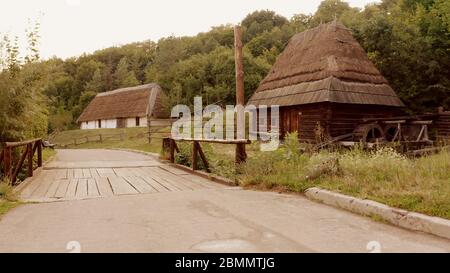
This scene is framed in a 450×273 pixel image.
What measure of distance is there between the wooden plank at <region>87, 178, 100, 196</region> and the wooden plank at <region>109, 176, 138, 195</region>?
357 mm

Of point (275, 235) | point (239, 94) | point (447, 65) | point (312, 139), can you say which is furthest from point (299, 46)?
point (275, 235)

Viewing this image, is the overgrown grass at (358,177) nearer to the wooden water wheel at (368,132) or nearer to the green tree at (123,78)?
the wooden water wheel at (368,132)

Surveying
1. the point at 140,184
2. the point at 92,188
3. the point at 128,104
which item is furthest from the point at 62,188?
the point at 128,104

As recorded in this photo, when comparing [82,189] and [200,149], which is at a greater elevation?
[200,149]

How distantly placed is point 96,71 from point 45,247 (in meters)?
74.5

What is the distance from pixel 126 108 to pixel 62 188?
43.1m

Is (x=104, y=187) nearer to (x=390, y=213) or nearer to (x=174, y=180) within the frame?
(x=174, y=180)

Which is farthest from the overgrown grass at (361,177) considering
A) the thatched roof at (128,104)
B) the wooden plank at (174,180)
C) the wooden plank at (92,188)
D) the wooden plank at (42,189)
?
the thatched roof at (128,104)

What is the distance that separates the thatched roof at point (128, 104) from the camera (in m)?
47.0

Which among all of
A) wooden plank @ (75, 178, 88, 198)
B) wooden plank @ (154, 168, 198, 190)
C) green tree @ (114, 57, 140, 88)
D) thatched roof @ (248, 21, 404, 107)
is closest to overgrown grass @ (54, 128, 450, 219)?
wooden plank @ (154, 168, 198, 190)

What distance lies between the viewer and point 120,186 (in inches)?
333

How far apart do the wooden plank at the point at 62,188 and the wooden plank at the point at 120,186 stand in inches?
38.2

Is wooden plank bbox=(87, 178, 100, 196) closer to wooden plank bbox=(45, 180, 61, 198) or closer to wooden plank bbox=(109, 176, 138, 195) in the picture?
wooden plank bbox=(109, 176, 138, 195)

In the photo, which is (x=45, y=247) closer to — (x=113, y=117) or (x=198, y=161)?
(x=198, y=161)
